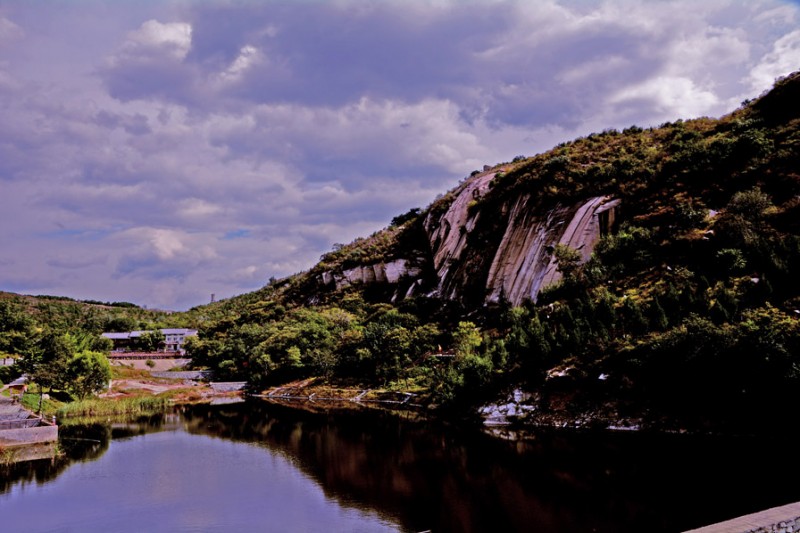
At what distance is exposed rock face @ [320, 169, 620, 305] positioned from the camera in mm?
61094

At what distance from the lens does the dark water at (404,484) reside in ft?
64.4

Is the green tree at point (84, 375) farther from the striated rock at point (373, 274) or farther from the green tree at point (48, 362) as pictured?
the striated rock at point (373, 274)

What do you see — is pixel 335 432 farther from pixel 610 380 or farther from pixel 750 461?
pixel 750 461

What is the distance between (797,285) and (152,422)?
53866 millimetres

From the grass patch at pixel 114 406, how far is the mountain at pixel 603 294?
1890 centimetres

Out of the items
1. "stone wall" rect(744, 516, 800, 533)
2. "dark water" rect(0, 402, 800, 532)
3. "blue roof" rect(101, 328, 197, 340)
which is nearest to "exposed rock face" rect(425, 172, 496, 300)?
"dark water" rect(0, 402, 800, 532)

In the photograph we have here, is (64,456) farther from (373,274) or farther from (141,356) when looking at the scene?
(373,274)

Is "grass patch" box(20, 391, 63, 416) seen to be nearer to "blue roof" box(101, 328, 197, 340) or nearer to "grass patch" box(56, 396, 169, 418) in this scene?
"grass patch" box(56, 396, 169, 418)

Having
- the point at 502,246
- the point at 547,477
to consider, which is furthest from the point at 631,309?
the point at 502,246

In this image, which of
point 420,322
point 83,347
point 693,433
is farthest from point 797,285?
point 83,347

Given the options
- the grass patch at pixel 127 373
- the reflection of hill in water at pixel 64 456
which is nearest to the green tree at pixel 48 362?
the reflection of hill in water at pixel 64 456

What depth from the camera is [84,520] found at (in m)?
21.0

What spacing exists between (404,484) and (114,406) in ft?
136

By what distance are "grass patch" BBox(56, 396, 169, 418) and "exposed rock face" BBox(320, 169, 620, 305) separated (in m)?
42.2
